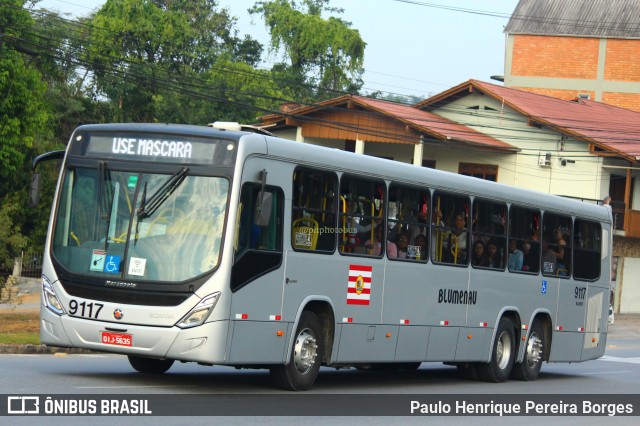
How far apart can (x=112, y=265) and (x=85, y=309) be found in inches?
22.1

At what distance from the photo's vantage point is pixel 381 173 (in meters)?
14.4

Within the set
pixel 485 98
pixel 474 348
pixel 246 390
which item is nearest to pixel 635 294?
pixel 485 98

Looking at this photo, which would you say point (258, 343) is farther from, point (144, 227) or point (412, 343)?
point (412, 343)

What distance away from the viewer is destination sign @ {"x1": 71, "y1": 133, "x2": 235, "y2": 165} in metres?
12.1

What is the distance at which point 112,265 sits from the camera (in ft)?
39.3

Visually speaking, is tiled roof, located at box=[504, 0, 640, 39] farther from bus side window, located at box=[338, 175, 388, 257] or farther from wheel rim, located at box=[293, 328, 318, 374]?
wheel rim, located at box=[293, 328, 318, 374]

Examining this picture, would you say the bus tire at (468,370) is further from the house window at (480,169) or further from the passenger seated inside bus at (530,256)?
the house window at (480,169)

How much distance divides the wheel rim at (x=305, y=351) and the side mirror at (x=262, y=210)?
1.67 m

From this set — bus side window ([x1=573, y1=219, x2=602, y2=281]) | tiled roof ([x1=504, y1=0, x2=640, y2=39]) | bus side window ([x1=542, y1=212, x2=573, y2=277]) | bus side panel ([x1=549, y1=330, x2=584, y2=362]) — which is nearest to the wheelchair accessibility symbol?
bus side window ([x1=542, y1=212, x2=573, y2=277])

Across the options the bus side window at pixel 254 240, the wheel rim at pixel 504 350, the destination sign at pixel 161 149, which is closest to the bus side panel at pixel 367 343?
the bus side window at pixel 254 240

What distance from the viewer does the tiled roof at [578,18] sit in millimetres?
66812

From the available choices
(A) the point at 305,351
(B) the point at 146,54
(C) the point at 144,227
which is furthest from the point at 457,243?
(B) the point at 146,54

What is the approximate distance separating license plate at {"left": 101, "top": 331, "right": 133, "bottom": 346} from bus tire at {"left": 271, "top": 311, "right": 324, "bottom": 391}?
6.23 ft

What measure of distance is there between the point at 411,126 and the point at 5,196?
15.9m
